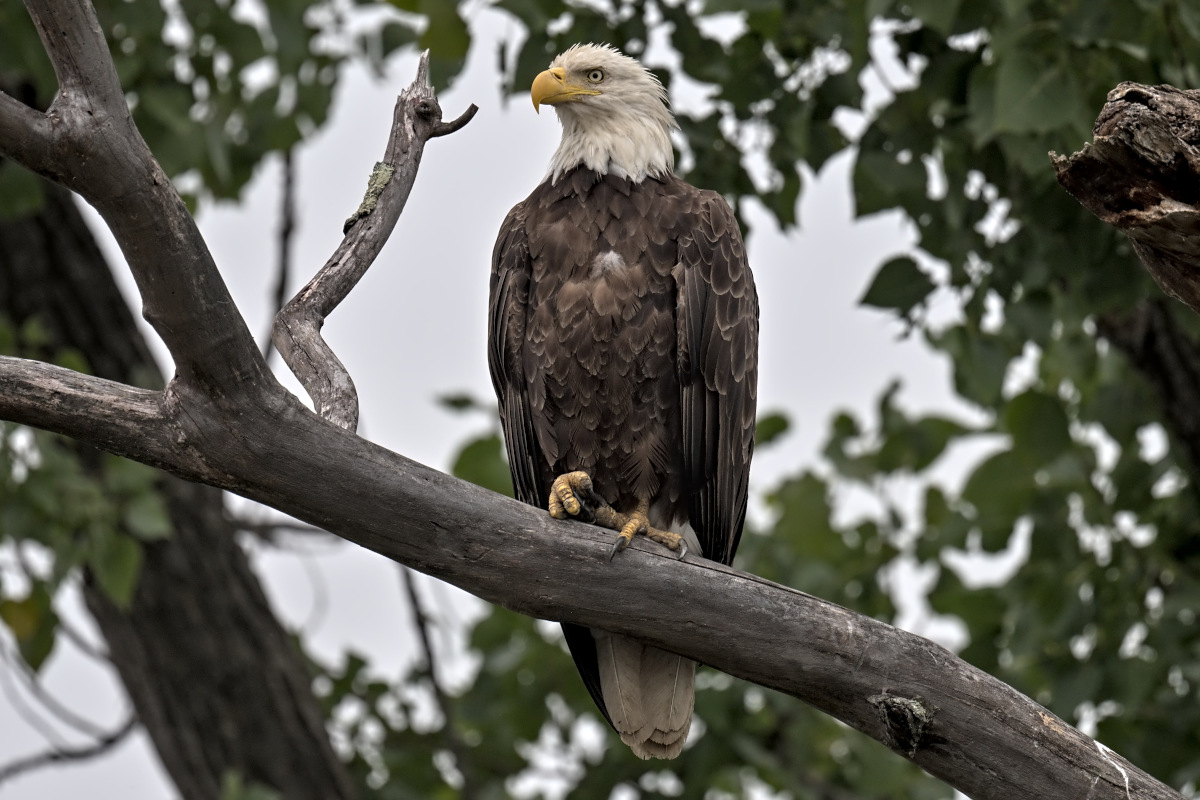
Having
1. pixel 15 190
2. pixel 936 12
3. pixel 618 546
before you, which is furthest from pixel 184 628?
pixel 936 12

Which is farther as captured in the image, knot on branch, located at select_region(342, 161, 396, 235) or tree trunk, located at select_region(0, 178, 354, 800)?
tree trunk, located at select_region(0, 178, 354, 800)

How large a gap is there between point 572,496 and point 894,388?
2538mm

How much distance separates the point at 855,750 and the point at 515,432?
225 cm

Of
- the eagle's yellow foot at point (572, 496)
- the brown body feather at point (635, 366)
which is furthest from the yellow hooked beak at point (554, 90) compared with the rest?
the eagle's yellow foot at point (572, 496)

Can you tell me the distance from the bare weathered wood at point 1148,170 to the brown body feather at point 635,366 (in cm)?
107

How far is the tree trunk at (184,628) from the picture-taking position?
4.78m

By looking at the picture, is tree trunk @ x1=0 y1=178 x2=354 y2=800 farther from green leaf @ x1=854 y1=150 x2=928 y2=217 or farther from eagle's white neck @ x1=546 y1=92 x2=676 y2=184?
green leaf @ x1=854 y1=150 x2=928 y2=217

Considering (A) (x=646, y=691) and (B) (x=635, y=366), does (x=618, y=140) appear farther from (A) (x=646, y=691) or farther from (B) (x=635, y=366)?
(A) (x=646, y=691)

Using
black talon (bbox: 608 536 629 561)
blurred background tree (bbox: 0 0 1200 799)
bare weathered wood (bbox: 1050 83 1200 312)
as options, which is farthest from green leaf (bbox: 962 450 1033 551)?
black talon (bbox: 608 536 629 561)

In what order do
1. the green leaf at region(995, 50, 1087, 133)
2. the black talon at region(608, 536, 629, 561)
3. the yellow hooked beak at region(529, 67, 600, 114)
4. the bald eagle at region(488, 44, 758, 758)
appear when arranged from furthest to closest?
the yellow hooked beak at region(529, 67, 600, 114), the bald eagle at region(488, 44, 758, 758), the green leaf at region(995, 50, 1087, 133), the black talon at region(608, 536, 629, 561)

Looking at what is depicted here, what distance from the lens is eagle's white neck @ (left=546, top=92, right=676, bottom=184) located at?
365 centimetres

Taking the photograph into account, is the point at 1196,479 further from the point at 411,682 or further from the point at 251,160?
the point at 251,160

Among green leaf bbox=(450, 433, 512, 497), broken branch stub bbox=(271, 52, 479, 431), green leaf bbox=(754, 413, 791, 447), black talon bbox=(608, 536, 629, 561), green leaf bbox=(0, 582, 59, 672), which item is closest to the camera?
broken branch stub bbox=(271, 52, 479, 431)

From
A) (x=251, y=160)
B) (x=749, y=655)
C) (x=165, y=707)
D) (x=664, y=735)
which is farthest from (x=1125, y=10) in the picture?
(x=165, y=707)
